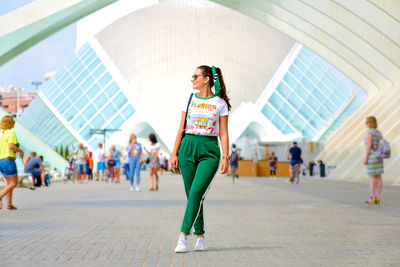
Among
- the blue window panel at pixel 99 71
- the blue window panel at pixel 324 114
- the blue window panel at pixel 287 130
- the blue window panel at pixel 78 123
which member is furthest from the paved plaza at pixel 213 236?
the blue window panel at pixel 99 71

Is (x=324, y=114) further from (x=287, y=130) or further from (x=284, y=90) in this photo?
(x=284, y=90)

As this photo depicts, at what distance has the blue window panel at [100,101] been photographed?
200 ft

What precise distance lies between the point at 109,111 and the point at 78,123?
3.56m

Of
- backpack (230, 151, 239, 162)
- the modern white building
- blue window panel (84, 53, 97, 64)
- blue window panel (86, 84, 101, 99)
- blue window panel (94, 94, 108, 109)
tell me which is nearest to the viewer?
backpack (230, 151, 239, 162)

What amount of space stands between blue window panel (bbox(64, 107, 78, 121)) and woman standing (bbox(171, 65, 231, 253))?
54.1 m

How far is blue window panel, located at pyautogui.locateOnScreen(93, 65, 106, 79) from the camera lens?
61.7 meters

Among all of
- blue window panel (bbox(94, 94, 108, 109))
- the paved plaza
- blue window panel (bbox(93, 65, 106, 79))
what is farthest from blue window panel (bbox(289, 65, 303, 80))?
the paved plaza

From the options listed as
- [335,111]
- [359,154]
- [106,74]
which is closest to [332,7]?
[359,154]

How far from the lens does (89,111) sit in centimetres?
6041

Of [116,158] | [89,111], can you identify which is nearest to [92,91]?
[89,111]

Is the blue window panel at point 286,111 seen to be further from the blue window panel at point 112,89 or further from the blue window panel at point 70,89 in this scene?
the blue window panel at point 70,89

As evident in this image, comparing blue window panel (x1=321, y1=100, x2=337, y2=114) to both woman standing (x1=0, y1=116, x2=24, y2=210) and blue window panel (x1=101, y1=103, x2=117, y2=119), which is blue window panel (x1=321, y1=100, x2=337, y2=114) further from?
A: woman standing (x1=0, y1=116, x2=24, y2=210)

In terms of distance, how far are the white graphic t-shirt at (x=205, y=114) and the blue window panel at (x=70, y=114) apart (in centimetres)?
5417

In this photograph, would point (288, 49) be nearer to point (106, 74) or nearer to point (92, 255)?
point (106, 74)
